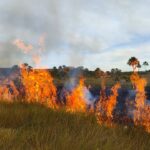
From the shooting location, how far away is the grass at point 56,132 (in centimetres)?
863

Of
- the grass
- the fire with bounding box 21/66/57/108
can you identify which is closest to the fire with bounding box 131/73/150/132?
the grass

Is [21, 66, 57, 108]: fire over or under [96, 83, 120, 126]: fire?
over

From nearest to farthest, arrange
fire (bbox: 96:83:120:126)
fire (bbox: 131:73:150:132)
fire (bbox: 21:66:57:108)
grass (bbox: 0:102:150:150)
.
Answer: grass (bbox: 0:102:150:150) → fire (bbox: 96:83:120:126) → fire (bbox: 21:66:57:108) → fire (bbox: 131:73:150:132)

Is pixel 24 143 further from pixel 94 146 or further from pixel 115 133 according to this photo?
pixel 115 133

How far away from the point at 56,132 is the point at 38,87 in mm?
7152

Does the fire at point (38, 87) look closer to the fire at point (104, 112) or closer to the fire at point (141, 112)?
the fire at point (104, 112)

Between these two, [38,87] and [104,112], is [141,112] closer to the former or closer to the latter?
[104,112]

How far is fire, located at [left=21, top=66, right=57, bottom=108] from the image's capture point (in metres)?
15.3

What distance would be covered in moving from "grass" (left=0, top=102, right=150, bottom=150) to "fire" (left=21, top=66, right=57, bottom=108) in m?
1.35

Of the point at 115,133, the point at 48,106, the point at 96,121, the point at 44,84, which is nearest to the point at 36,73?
the point at 44,84

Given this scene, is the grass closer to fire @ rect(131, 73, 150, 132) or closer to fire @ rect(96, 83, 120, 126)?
fire @ rect(96, 83, 120, 126)

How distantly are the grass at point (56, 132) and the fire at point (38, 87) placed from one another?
1345mm

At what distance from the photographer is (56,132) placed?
991cm

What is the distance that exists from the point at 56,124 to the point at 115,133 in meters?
1.66
